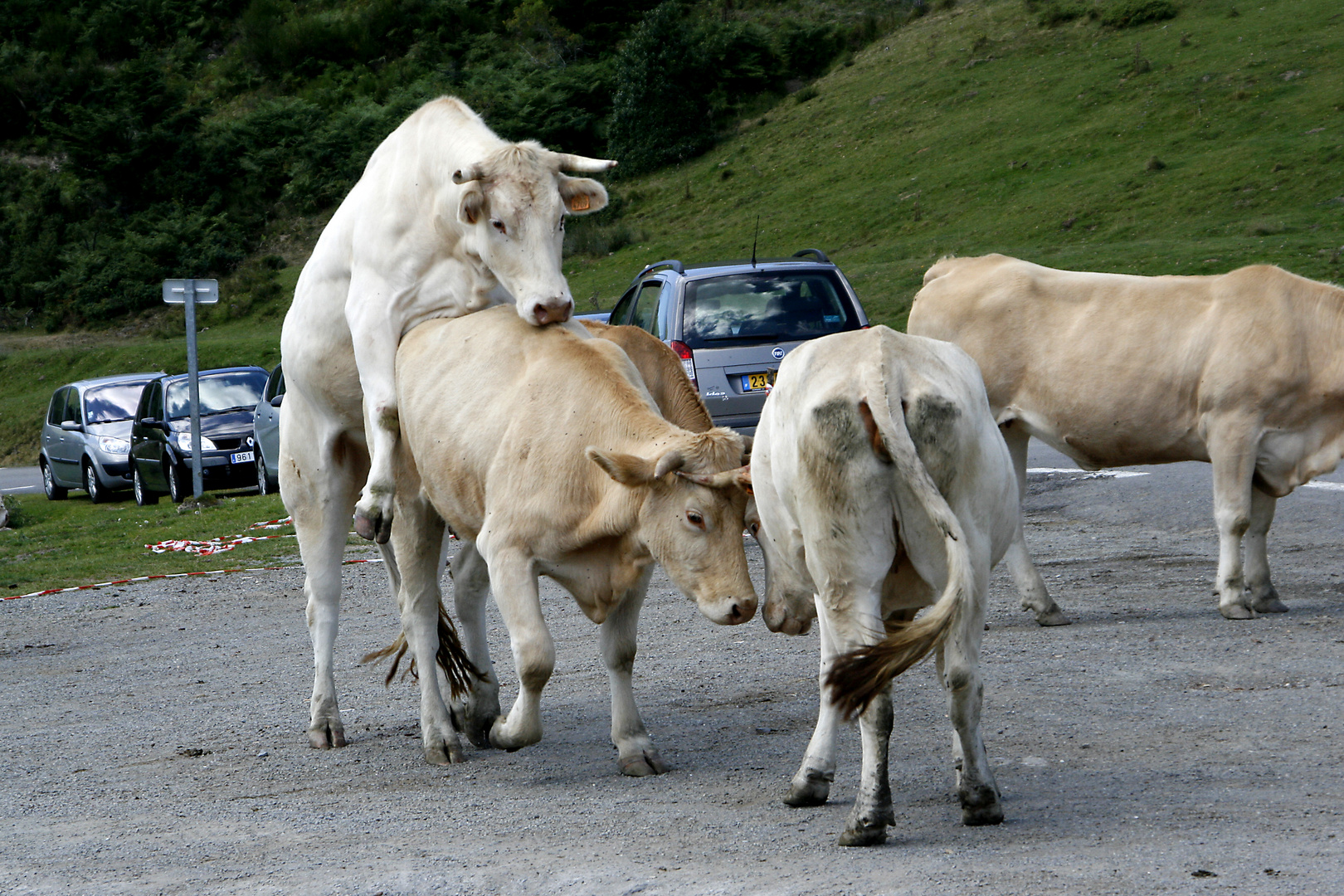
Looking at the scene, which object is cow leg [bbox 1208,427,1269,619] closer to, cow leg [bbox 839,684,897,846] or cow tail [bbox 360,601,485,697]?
cow tail [bbox 360,601,485,697]

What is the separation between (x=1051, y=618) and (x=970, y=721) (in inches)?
156

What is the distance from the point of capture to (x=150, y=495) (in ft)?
72.6

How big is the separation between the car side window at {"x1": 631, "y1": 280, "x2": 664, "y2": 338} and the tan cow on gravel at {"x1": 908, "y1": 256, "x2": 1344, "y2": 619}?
4971mm

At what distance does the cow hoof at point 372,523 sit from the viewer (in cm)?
620

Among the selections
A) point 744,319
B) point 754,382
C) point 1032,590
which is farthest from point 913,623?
point 744,319

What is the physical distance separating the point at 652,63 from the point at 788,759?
60627mm

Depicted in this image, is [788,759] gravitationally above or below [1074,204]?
below

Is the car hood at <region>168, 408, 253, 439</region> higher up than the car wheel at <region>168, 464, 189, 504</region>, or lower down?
higher up

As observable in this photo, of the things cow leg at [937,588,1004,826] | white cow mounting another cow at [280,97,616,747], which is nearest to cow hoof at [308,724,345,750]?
white cow mounting another cow at [280,97,616,747]

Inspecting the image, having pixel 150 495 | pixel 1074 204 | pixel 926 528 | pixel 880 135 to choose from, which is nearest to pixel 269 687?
pixel 926 528

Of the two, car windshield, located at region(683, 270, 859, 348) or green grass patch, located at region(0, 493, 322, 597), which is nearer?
car windshield, located at region(683, 270, 859, 348)

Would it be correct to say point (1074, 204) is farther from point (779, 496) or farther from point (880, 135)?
point (779, 496)

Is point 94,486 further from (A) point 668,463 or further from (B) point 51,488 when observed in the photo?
(A) point 668,463

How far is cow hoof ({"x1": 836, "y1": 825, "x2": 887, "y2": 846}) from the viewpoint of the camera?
443 cm
